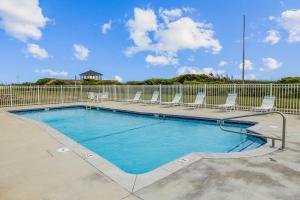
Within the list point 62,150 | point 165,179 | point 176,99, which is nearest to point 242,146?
point 165,179

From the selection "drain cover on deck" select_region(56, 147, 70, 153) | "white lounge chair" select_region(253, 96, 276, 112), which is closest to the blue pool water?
"drain cover on deck" select_region(56, 147, 70, 153)

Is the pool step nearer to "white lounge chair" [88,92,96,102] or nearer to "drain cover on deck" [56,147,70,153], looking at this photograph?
"drain cover on deck" [56,147,70,153]

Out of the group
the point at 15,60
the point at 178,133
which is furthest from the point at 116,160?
the point at 15,60

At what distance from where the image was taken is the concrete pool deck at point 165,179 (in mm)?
2865

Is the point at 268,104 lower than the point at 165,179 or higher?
higher

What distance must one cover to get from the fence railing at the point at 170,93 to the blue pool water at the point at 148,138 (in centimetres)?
312

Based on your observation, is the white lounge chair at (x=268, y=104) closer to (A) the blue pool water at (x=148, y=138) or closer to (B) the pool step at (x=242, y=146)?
(A) the blue pool water at (x=148, y=138)

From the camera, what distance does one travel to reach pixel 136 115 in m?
11.6

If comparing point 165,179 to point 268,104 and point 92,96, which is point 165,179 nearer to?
point 268,104

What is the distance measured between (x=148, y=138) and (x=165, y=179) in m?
4.30

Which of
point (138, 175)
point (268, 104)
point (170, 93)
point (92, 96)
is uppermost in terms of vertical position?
point (170, 93)

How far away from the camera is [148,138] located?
7598 mm

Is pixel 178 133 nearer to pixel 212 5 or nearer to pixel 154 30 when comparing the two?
pixel 212 5

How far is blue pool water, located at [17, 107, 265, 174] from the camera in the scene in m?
5.78
